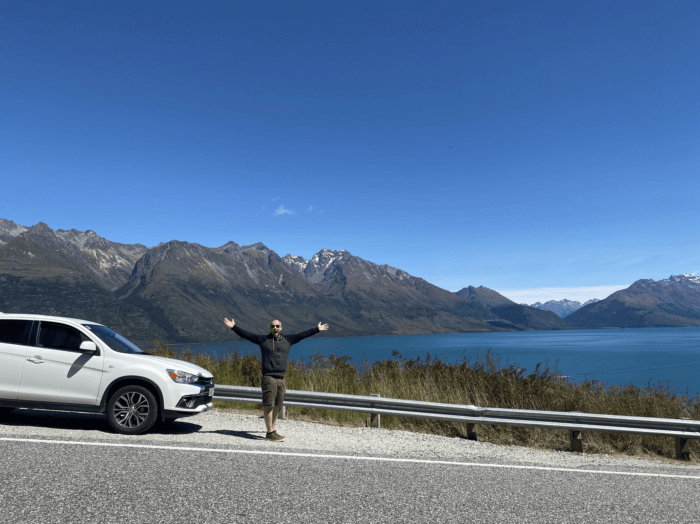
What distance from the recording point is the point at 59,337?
768cm

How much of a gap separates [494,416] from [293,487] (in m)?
4.54

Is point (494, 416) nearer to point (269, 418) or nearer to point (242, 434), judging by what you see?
point (269, 418)

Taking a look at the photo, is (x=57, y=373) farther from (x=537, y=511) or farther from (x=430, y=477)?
(x=537, y=511)

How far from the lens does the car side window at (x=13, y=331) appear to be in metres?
7.58

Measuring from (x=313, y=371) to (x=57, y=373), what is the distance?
612cm

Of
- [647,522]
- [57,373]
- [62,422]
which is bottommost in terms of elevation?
[647,522]

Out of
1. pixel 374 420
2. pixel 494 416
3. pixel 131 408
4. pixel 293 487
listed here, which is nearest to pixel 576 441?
Answer: pixel 494 416

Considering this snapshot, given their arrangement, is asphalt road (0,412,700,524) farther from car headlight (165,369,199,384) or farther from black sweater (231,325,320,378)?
black sweater (231,325,320,378)

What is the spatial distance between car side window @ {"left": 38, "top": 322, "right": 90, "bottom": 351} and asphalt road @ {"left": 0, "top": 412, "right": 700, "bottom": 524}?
1403 millimetres

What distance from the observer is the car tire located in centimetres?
721

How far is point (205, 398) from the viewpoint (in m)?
7.70

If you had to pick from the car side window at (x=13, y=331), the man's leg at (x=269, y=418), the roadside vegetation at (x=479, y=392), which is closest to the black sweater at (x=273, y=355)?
the man's leg at (x=269, y=418)

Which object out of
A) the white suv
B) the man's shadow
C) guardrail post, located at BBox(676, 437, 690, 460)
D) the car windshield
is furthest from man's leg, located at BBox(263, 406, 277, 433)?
guardrail post, located at BBox(676, 437, 690, 460)

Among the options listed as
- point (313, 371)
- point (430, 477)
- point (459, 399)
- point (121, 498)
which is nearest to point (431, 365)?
point (459, 399)
